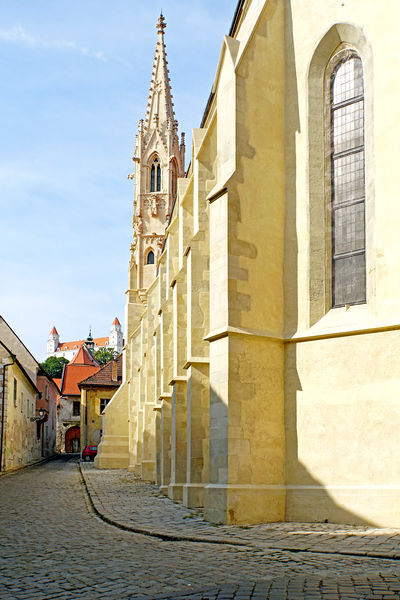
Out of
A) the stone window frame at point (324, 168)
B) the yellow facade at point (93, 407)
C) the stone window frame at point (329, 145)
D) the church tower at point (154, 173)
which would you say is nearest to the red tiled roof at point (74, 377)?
the yellow facade at point (93, 407)

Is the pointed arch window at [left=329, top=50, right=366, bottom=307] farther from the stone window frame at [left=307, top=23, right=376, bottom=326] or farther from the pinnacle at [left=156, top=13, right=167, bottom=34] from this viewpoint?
the pinnacle at [left=156, top=13, right=167, bottom=34]

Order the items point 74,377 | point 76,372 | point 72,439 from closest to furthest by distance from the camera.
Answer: point 74,377
point 76,372
point 72,439

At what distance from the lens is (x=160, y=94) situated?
4956 cm

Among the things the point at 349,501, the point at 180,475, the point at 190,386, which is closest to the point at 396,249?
the point at 349,501

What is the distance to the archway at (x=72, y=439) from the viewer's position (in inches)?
3314

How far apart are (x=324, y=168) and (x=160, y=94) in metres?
38.6

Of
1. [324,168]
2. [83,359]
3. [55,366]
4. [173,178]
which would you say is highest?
[173,178]

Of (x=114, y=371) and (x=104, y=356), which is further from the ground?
(x=104, y=356)

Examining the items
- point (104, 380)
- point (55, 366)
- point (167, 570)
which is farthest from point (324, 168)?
point (55, 366)

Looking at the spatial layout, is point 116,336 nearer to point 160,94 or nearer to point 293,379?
point 160,94

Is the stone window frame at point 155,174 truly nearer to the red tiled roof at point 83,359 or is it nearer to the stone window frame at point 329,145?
the stone window frame at point 329,145

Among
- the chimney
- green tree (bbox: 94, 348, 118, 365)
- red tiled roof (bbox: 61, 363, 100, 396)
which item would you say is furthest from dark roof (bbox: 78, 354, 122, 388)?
green tree (bbox: 94, 348, 118, 365)

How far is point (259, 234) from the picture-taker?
1296 centimetres

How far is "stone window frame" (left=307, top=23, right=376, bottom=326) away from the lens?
40.2 feet
